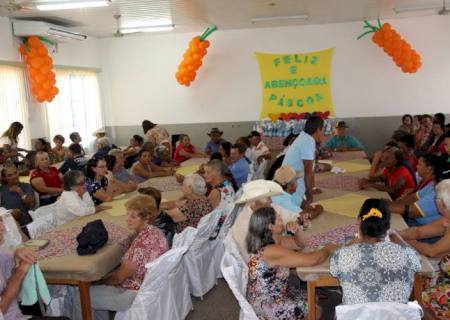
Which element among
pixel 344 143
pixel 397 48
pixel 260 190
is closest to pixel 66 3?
pixel 260 190

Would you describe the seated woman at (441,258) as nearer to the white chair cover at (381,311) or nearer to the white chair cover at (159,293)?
the white chair cover at (381,311)

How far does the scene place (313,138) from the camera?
4434 mm

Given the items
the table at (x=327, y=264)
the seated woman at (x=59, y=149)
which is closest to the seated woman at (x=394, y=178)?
the table at (x=327, y=264)

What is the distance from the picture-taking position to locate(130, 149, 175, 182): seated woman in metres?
5.91

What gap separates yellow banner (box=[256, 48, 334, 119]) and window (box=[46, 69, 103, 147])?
3.65 m

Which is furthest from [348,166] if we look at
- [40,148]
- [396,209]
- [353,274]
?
[40,148]

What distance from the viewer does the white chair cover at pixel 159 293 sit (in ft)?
9.39

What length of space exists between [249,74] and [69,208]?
6.63m

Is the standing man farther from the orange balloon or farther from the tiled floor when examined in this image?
the orange balloon

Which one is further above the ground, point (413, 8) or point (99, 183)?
point (413, 8)

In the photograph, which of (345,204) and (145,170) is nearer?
(345,204)

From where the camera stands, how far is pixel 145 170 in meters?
5.98

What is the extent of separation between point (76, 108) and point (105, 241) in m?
6.59

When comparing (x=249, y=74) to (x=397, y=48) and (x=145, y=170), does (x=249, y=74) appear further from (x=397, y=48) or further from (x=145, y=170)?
(x=145, y=170)
